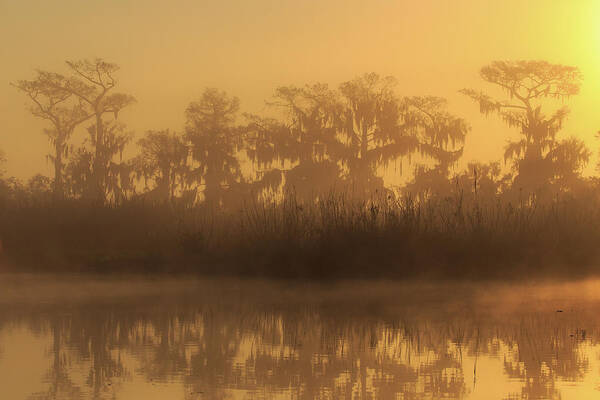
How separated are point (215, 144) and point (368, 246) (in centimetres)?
2333

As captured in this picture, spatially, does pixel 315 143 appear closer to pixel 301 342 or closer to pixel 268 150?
pixel 268 150

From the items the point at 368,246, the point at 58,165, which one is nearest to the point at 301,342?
the point at 368,246

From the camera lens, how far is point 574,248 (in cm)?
1480

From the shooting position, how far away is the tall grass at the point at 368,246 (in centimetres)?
1388

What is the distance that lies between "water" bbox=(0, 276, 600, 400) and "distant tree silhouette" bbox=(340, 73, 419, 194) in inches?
915

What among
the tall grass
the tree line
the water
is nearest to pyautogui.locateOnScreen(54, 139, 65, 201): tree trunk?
the tree line

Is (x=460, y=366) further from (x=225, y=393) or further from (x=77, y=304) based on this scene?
(x=77, y=304)

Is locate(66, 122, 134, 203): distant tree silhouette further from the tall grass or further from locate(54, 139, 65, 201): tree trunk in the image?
the tall grass

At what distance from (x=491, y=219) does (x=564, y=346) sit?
7.02 meters

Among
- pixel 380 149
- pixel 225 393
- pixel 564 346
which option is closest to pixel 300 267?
pixel 564 346

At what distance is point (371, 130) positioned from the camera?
1439 inches

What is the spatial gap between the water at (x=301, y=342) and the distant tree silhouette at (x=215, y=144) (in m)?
24.0

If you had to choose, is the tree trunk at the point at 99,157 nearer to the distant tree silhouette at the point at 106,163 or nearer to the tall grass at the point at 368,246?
the distant tree silhouette at the point at 106,163

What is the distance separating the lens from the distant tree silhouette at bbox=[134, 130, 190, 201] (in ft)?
120
